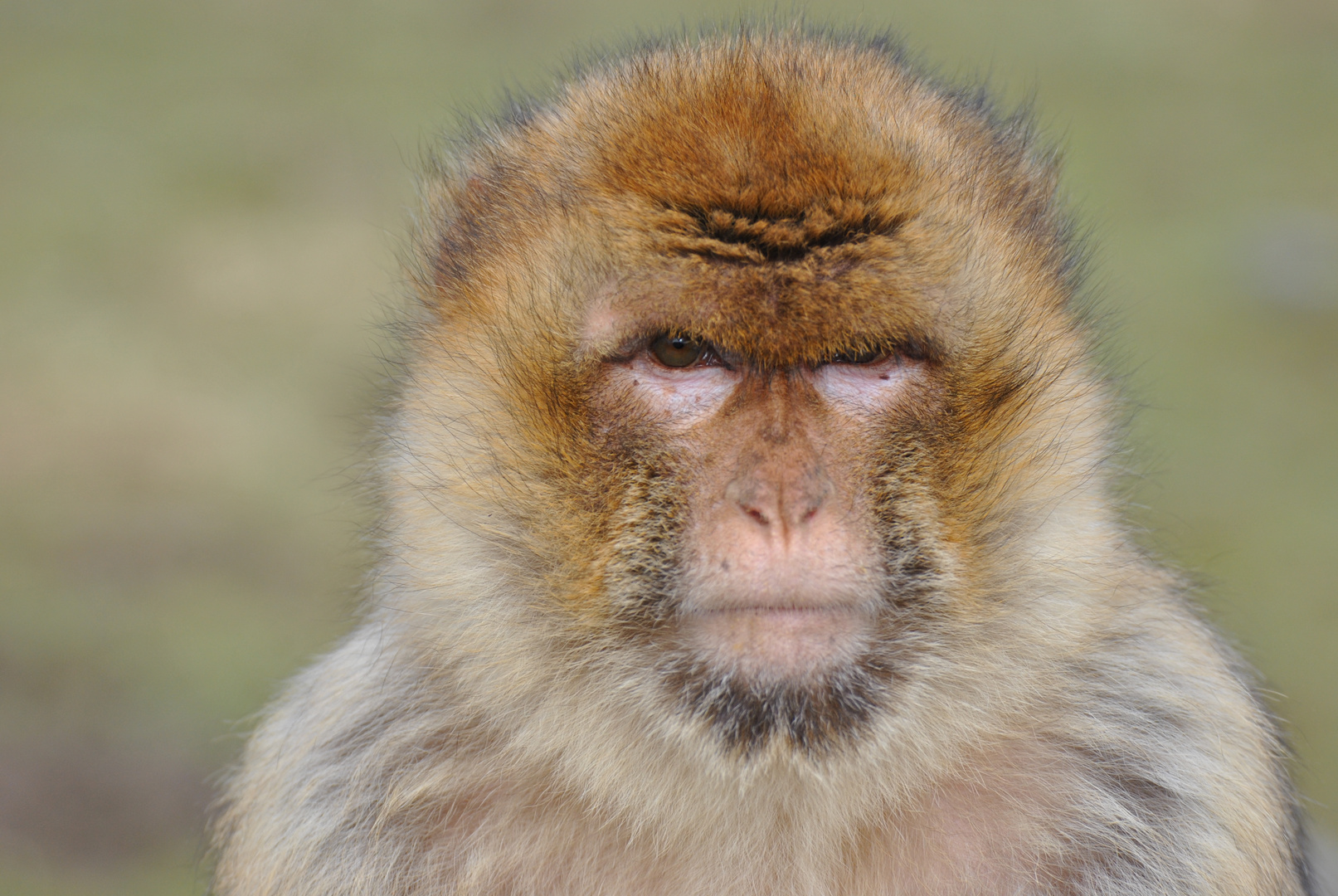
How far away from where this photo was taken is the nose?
1.73 metres

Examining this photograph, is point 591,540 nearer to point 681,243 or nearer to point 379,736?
point 681,243

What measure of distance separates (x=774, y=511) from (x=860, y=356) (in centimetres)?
32

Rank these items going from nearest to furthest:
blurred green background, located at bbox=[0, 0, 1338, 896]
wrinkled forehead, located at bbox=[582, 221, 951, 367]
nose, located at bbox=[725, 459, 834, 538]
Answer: nose, located at bbox=[725, 459, 834, 538], wrinkled forehead, located at bbox=[582, 221, 951, 367], blurred green background, located at bbox=[0, 0, 1338, 896]

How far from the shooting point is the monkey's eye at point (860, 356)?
1.89m

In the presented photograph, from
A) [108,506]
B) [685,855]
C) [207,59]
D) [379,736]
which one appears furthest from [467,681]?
[207,59]

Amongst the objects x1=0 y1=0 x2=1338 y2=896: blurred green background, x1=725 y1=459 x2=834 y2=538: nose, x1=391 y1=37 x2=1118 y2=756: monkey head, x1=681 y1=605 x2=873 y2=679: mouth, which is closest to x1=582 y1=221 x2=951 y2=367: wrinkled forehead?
x1=391 y1=37 x2=1118 y2=756: monkey head

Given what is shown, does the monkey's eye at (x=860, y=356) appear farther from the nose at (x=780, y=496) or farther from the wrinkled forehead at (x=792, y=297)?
the nose at (x=780, y=496)

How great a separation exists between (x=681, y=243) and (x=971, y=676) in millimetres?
789

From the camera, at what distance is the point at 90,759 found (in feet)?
17.2

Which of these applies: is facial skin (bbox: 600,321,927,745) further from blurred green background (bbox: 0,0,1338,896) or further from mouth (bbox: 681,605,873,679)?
blurred green background (bbox: 0,0,1338,896)

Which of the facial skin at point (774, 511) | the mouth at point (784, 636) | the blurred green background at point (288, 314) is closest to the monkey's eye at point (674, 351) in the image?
the facial skin at point (774, 511)

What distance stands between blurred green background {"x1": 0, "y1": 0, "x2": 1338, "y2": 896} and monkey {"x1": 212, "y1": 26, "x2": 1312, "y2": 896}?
738mm

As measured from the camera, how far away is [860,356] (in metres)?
1.90

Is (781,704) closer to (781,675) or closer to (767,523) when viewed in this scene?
(781,675)
